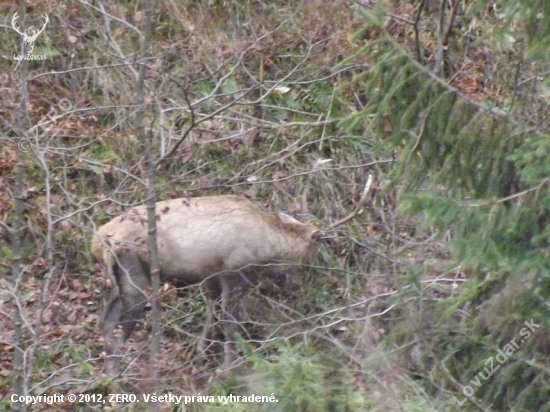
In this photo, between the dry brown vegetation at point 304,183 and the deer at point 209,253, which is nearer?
the dry brown vegetation at point 304,183

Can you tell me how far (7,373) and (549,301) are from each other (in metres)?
5.07

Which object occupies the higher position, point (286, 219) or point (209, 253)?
point (286, 219)

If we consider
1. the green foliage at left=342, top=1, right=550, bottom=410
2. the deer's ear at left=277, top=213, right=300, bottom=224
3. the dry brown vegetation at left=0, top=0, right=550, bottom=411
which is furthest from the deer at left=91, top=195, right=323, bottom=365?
the green foliage at left=342, top=1, right=550, bottom=410

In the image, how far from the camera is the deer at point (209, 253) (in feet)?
26.4

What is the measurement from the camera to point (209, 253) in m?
8.38

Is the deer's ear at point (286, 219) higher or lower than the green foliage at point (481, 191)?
lower

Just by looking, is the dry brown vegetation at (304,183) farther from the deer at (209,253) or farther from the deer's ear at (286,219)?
the deer's ear at (286,219)

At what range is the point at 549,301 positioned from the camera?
4762 mm

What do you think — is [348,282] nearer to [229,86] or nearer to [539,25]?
[229,86]

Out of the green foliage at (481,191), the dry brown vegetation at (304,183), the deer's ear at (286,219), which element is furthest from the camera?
the deer's ear at (286,219)

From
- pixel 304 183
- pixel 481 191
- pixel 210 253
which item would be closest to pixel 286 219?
pixel 210 253

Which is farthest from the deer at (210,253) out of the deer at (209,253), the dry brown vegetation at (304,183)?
the dry brown vegetation at (304,183)

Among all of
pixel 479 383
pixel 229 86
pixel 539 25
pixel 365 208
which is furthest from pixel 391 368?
pixel 229 86

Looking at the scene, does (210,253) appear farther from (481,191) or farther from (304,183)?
(481,191)
